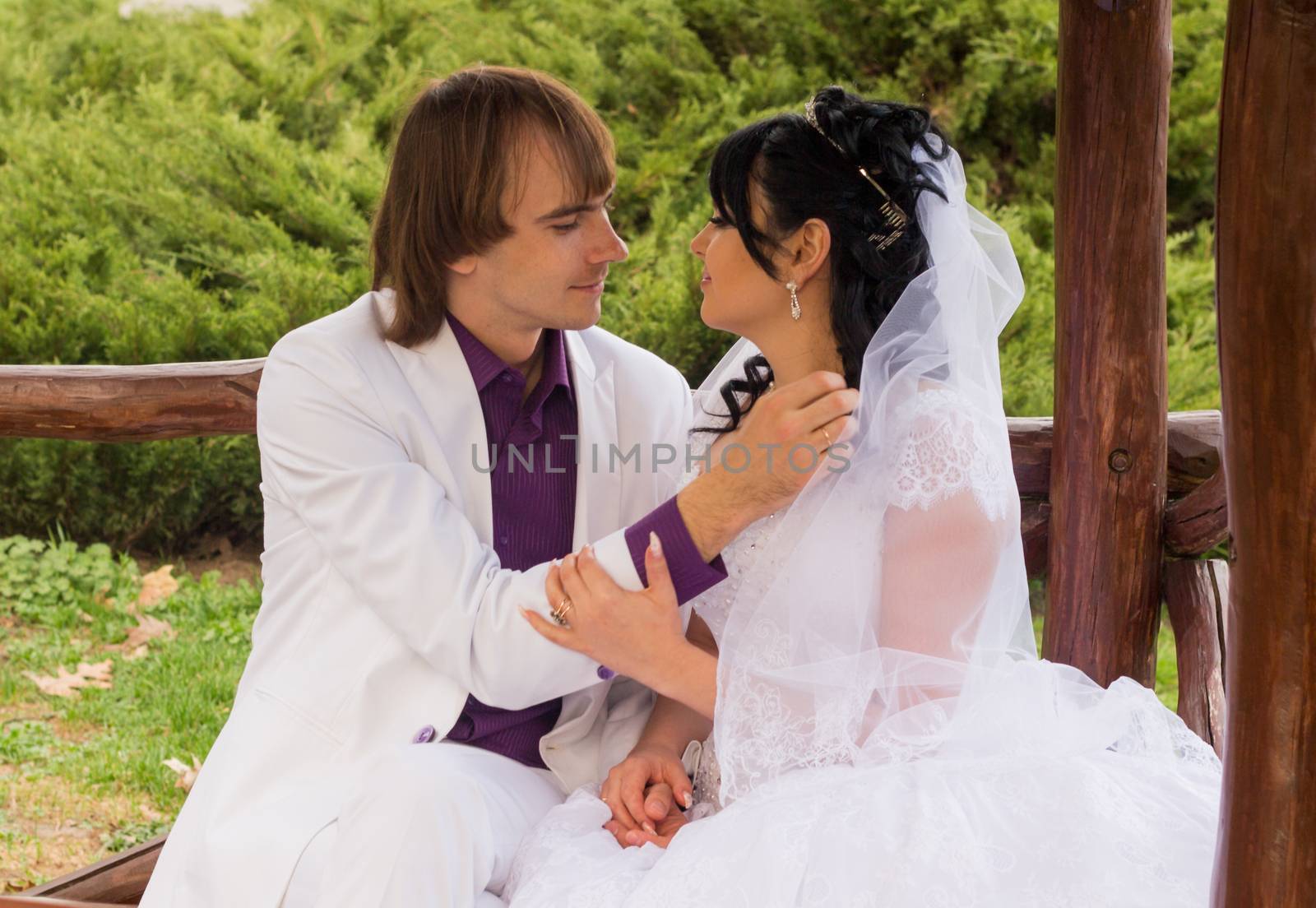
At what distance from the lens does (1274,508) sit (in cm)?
165

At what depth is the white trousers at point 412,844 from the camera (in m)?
2.15

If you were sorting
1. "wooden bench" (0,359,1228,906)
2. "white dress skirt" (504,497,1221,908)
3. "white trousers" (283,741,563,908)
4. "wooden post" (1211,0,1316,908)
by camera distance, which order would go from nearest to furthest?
"wooden post" (1211,0,1316,908) → "white dress skirt" (504,497,1221,908) → "white trousers" (283,741,563,908) → "wooden bench" (0,359,1228,906)

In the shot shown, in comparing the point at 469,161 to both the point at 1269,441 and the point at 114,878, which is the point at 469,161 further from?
the point at 114,878

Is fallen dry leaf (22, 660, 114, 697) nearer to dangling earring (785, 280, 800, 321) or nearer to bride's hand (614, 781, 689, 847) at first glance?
bride's hand (614, 781, 689, 847)

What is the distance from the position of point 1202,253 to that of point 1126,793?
4467 mm

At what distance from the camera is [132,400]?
3.78 m

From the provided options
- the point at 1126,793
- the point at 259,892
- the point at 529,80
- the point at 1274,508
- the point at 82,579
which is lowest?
the point at 82,579

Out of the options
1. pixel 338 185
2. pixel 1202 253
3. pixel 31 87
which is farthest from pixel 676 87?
pixel 31 87

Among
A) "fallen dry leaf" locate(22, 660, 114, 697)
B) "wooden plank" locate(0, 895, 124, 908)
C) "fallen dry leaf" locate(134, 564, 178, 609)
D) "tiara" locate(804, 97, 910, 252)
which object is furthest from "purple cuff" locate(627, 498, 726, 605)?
"fallen dry leaf" locate(134, 564, 178, 609)

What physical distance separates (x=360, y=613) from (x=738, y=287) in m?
0.91

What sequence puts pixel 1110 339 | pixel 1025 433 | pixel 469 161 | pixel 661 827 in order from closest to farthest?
pixel 661 827
pixel 469 161
pixel 1110 339
pixel 1025 433

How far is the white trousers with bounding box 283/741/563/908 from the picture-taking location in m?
2.15

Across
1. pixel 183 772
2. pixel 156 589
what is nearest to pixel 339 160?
pixel 156 589

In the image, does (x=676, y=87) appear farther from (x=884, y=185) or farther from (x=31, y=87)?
(x=884, y=185)
